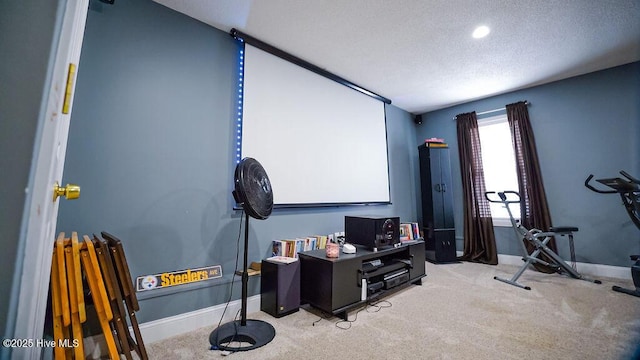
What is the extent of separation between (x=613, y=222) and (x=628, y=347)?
2288 mm

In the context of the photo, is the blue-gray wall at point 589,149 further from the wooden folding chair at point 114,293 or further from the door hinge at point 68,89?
the door hinge at point 68,89

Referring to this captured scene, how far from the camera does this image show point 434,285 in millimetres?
2785

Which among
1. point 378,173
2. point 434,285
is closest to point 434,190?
point 378,173

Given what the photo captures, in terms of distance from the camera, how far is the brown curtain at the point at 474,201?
3.77m

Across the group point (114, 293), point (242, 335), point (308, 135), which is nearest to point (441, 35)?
point (308, 135)

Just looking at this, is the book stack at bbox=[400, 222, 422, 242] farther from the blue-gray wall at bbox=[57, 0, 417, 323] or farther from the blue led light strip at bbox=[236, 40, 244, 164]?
the blue led light strip at bbox=[236, 40, 244, 164]

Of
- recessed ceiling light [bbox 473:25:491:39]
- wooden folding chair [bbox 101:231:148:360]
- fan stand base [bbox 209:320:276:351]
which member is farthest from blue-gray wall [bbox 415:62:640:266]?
wooden folding chair [bbox 101:231:148:360]

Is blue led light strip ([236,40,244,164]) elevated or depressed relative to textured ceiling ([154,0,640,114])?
depressed

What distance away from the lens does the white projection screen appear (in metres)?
2.41

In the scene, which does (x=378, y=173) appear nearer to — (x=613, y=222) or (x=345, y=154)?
(x=345, y=154)

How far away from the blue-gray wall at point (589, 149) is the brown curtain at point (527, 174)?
140 millimetres

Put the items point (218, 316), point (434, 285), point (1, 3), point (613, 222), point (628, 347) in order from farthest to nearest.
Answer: point (613, 222) → point (434, 285) → point (218, 316) → point (628, 347) → point (1, 3)

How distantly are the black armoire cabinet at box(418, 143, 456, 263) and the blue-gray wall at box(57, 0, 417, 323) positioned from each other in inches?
106

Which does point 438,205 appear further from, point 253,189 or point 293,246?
point 253,189
